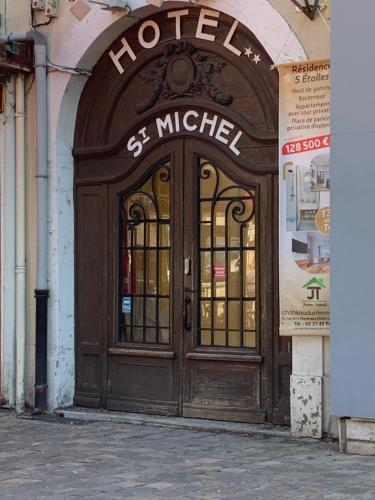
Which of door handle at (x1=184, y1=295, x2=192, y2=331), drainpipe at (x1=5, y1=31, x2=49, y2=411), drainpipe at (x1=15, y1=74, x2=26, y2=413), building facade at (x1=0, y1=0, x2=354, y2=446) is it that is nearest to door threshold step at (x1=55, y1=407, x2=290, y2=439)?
building facade at (x1=0, y1=0, x2=354, y2=446)

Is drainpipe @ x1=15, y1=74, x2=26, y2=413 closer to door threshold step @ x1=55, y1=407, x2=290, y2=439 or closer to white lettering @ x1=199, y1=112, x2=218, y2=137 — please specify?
door threshold step @ x1=55, y1=407, x2=290, y2=439

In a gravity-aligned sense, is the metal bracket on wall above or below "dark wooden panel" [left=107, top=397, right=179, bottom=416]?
above

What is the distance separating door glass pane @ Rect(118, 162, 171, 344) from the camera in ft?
29.9

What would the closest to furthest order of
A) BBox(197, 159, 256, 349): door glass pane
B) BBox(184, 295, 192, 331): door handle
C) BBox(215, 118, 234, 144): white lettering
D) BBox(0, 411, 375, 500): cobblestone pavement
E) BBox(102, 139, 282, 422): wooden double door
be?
1. BBox(0, 411, 375, 500): cobblestone pavement
2. BBox(102, 139, 282, 422): wooden double door
3. BBox(197, 159, 256, 349): door glass pane
4. BBox(215, 118, 234, 144): white lettering
5. BBox(184, 295, 192, 331): door handle

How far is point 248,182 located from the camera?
8508 millimetres

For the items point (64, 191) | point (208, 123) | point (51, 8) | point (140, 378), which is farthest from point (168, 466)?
point (51, 8)

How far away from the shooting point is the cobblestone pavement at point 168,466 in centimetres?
614

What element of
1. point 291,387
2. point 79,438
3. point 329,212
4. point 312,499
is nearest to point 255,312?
point 291,387

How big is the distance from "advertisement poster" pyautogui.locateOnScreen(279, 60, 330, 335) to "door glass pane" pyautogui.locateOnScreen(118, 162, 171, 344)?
4.89 ft

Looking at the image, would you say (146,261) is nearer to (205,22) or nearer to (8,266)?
(8,266)

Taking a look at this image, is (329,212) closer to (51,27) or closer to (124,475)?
(124,475)

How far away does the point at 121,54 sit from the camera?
9406 millimetres

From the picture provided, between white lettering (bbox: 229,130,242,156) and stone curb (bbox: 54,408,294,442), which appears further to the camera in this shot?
white lettering (bbox: 229,130,242,156)

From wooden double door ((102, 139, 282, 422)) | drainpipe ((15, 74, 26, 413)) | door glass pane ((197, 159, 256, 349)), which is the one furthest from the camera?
drainpipe ((15, 74, 26, 413))
